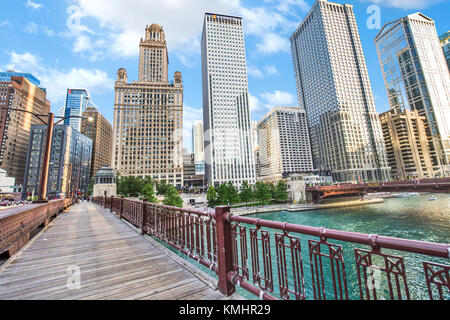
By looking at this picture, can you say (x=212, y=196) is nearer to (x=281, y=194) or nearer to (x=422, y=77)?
(x=281, y=194)

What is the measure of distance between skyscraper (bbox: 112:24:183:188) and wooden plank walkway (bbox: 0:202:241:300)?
83133 millimetres

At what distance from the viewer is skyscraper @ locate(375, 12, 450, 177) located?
105000 millimetres

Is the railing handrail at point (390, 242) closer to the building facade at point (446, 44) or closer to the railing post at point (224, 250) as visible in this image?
the railing post at point (224, 250)

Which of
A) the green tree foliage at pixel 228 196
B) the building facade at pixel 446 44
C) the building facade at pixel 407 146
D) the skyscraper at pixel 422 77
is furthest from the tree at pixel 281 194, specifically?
the building facade at pixel 446 44

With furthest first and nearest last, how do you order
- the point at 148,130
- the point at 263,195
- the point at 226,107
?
the point at 226,107, the point at 148,130, the point at 263,195

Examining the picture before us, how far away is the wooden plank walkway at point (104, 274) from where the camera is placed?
3.67 metres

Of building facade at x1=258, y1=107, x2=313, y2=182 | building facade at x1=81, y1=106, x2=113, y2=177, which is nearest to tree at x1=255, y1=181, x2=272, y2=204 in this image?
building facade at x1=258, y1=107, x2=313, y2=182

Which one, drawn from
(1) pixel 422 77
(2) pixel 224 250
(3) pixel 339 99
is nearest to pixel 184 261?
(2) pixel 224 250

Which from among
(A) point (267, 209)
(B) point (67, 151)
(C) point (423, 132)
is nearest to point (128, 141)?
(B) point (67, 151)

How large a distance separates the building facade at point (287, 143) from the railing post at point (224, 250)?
128348mm

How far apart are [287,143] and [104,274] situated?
137 meters

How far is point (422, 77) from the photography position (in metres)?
110

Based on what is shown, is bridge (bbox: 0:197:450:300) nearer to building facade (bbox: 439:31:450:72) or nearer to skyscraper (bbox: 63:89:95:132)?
building facade (bbox: 439:31:450:72)
